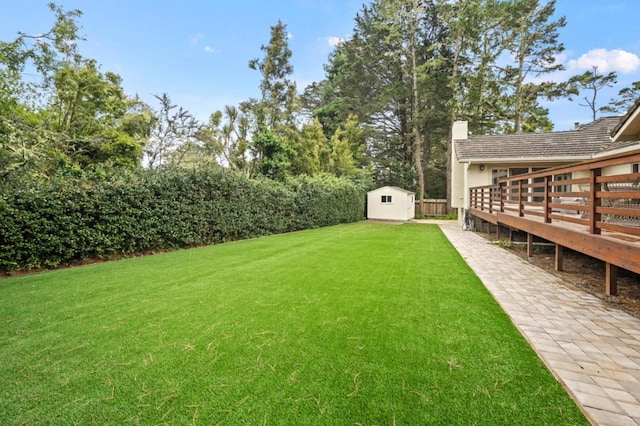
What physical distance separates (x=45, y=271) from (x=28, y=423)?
603cm

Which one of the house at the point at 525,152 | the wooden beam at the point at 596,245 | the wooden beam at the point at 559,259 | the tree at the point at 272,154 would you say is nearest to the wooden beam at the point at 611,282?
A: the wooden beam at the point at 596,245

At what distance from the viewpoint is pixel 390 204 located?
20891 mm

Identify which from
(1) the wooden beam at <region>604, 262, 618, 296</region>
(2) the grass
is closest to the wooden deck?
(1) the wooden beam at <region>604, 262, 618, 296</region>

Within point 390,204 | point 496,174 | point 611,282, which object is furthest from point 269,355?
point 390,204

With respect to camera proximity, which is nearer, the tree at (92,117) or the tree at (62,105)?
the tree at (62,105)

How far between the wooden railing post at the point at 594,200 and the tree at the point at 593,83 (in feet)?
78.5

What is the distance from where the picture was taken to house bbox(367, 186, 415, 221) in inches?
803

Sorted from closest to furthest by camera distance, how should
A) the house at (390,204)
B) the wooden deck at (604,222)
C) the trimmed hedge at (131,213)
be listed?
1. the wooden deck at (604,222)
2. the trimmed hedge at (131,213)
3. the house at (390,204)

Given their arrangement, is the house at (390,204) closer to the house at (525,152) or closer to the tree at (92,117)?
the house at (525,152)

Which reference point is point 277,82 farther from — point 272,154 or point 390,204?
point 390,204

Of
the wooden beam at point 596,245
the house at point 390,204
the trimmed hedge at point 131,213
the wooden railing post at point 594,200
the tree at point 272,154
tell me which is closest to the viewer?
the wooden beam at point 596,245

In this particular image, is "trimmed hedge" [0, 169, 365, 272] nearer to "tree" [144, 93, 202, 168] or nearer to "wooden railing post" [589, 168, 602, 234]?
"tree" [144, 93, 202, 168]

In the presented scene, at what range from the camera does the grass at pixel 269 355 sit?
194 centimetres

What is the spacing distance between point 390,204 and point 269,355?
19134 millimetres
